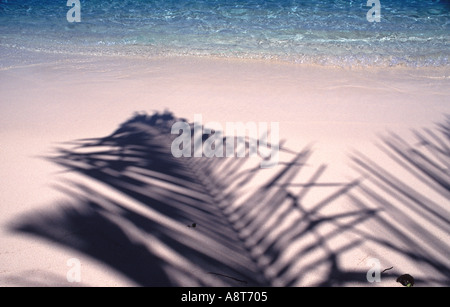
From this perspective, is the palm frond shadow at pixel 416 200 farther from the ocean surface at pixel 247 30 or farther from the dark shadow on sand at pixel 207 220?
the ocean surface at pixel 247 30

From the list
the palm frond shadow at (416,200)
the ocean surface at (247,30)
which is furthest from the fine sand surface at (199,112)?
the ocean surface at (247,30)

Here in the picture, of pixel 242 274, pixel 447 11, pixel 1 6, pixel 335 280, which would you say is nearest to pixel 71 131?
pixel 242 274

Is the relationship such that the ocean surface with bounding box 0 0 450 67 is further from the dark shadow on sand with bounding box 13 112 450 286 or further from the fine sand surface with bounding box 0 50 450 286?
the dark shadow on sand with bounding box 13 112 450 286

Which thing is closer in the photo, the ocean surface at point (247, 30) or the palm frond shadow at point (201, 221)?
the palm frond shadow at point (201, 221)

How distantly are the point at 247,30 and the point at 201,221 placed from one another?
8450 millimetres

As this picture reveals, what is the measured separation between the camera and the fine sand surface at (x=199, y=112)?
72.9 inches

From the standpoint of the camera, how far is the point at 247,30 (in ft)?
30.8

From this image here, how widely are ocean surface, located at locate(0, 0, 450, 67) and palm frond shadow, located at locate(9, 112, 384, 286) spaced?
15.2 feet

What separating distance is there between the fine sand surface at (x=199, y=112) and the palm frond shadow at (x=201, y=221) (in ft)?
0.23

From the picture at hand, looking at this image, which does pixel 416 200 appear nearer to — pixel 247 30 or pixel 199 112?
pixel 199 112

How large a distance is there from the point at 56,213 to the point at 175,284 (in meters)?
1.02

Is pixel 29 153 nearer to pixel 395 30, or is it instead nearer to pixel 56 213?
pixel 56 213

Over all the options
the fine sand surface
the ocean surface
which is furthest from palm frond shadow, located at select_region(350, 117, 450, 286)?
the ocean surface

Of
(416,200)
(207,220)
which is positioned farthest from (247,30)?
(207,220)
